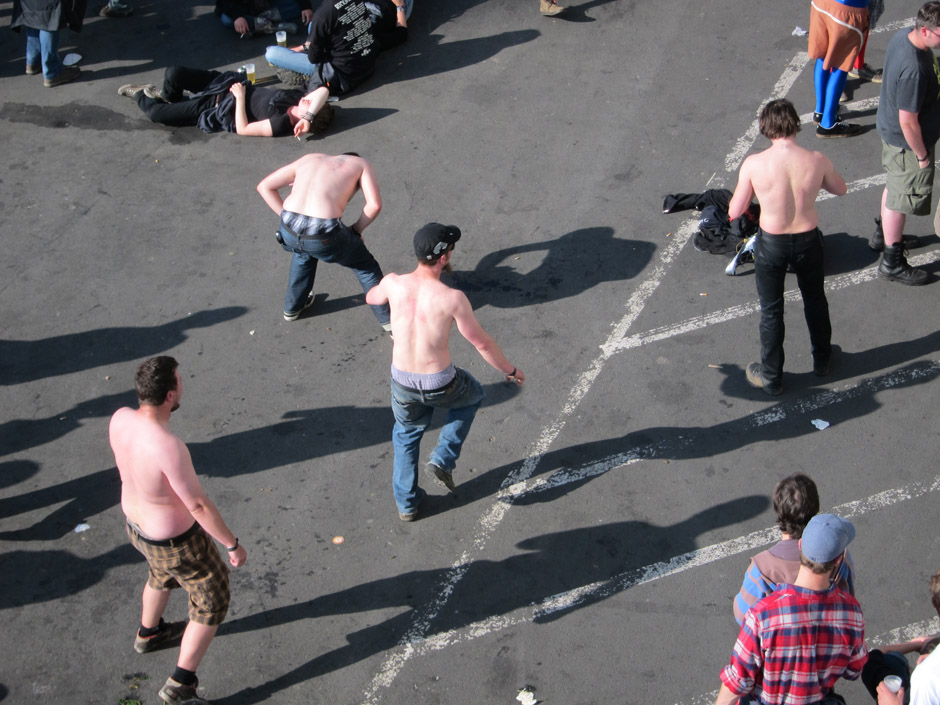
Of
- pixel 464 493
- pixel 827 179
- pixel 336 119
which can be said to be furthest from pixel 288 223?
pixel 827 179

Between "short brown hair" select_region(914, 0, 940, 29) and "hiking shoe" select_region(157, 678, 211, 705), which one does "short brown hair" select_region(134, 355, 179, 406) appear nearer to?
"hiking shoe" select_region(157, 678, 211, 705)

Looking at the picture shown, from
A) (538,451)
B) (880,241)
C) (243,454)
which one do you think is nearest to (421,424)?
(538,451)

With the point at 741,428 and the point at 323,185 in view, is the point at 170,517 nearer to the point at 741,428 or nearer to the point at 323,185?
the point at 323,185

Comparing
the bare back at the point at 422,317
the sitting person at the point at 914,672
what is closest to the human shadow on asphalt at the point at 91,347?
the bare back at the point at 422,317

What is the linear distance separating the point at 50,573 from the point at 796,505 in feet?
14.7

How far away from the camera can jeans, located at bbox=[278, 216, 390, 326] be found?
21.6 feet

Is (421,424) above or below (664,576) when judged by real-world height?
above

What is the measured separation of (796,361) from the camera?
263 inches

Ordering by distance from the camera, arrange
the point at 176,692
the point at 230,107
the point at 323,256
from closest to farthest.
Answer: the point at 176,692 < the point at 323,256 < the point at 230,107

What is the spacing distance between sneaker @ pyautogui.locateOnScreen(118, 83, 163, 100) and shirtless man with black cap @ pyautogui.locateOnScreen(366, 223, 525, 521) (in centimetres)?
526

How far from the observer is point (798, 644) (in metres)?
3.61

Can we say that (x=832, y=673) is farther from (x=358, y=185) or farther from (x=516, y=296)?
(x=358, y=185)

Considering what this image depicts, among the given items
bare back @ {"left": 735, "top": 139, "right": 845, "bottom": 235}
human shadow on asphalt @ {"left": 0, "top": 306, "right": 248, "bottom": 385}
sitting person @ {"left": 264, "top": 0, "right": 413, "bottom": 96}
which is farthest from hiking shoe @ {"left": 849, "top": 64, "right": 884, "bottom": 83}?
human shadow on asphalt @ {"left": 0, "top": 306, "right": 248, "bottom": 385}

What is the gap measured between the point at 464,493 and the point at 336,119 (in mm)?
4812
